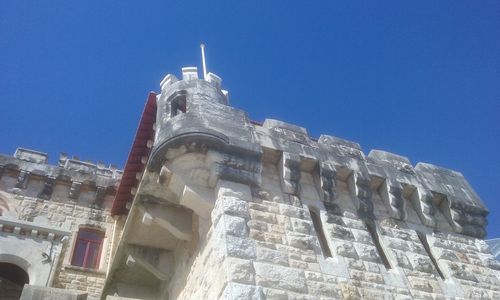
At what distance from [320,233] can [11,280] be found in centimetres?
696

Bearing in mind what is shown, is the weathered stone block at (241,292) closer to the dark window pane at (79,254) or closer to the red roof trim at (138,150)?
the red roof trim at (138,150)

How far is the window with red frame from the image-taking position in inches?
414

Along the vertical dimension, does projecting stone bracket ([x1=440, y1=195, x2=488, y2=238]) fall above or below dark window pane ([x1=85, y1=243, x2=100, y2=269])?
below

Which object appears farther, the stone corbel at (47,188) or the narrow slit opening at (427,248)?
the stone corbel at (47,188)

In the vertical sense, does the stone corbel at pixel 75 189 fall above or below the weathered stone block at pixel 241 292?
above

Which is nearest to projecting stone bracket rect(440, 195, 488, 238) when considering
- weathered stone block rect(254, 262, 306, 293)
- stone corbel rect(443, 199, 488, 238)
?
stone corbel rect(443, 199, 488, 238)

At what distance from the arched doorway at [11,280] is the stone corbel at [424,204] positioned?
25.6 ft

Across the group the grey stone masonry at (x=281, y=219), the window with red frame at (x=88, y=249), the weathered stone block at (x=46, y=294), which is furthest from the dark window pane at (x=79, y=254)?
the weathered stone block at (x=46, y=294)

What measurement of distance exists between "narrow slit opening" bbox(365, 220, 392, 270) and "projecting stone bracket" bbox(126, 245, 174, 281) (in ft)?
11.2

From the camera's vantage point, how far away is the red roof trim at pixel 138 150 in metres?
9.20

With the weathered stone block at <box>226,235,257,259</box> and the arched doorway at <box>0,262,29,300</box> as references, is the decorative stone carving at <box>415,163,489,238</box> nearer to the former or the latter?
the weathered stone block at <box>226,235,257,259</box>

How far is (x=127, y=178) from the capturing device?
33.2 feet

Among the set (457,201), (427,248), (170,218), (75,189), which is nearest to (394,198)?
(427,248)

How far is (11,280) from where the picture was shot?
996 centimetres
